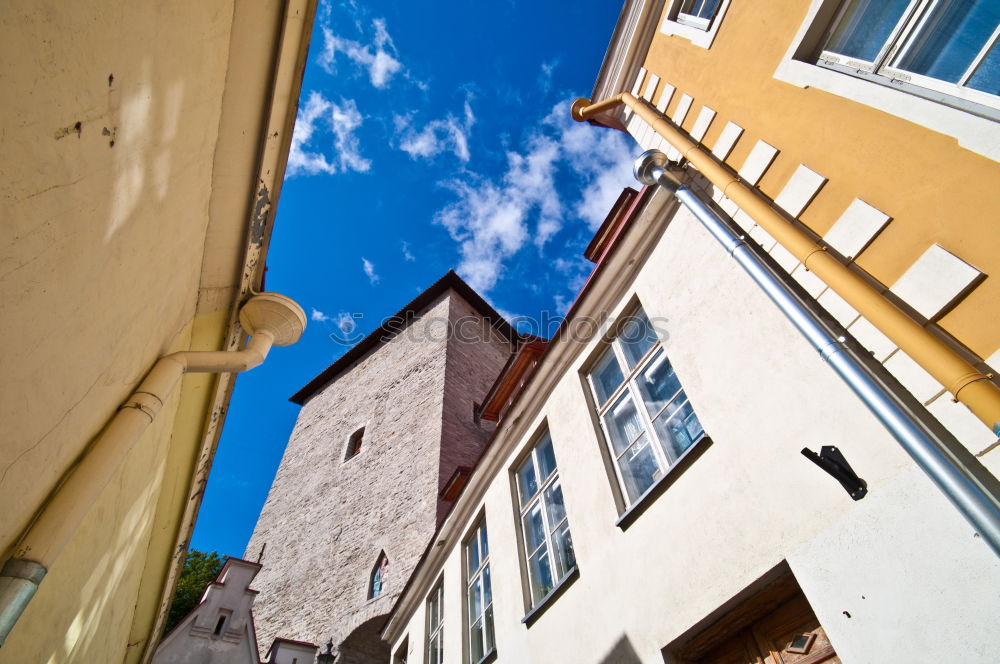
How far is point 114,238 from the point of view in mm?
1832

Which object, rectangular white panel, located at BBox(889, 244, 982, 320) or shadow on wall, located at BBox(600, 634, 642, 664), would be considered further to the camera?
shadow on wall, located at BBox(600, 634, 642, 664)

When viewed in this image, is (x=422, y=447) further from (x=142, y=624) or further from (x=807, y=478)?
(x=807, y=478)

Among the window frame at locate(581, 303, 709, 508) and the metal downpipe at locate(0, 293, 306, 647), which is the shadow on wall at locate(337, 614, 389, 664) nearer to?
the window frame at locate(581, 303, 709, 508)

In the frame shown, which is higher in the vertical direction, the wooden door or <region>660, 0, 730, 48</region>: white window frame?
<region>660, 0, 730, 48</region>: white window frame

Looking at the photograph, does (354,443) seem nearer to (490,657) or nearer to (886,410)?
(490,657)

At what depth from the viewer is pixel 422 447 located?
12.9 meters

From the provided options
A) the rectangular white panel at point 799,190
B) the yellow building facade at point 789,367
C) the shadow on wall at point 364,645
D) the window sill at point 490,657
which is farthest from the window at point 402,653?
the rectangular white panel at point 799,190

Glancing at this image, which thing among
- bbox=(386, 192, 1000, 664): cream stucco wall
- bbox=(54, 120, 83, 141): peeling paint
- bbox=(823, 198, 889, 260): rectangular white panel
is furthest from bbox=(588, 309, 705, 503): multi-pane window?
bbox=(54, 120, 83, 141): peeling paint

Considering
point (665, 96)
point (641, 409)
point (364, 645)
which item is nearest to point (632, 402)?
point (641, 409)

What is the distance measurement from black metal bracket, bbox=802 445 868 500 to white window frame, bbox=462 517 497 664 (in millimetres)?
4233

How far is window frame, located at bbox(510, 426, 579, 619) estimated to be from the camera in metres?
4.71

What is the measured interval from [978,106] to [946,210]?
17.1 inches

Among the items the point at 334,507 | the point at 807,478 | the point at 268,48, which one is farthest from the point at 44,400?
the point at 334,507

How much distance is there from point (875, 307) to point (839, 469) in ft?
2.45
